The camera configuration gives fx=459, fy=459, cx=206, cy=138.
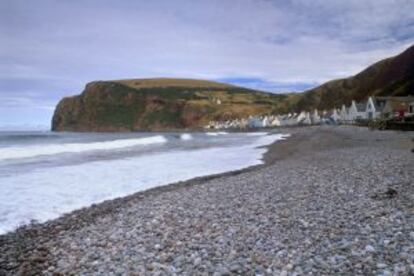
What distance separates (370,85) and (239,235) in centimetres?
13778

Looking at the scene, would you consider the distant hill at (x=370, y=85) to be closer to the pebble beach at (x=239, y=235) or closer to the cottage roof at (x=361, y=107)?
the cottage roof at (x=361, y=107)

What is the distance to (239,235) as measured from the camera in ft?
25.6

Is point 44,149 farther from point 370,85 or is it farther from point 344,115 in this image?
point 370,85

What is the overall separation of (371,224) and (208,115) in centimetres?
19229

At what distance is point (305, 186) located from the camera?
12500 mm

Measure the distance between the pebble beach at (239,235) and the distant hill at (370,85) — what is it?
321ft

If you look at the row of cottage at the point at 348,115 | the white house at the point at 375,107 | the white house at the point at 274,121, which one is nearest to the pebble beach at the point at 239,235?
the row of cottage at the point at 348,115

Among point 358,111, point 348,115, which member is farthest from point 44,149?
point 348,115

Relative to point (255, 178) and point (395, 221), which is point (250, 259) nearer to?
point (395, 221)

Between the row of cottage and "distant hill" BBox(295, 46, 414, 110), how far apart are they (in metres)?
9.86

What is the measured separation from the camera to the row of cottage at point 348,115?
7894cm

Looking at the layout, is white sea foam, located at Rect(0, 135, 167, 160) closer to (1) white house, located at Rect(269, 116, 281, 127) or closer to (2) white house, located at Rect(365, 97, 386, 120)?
(2) white house, located at Rect(365, 97, 386, 120)

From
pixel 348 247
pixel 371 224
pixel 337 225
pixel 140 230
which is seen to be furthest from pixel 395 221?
pixel 140 230

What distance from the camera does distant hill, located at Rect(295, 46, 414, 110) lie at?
110 metres
